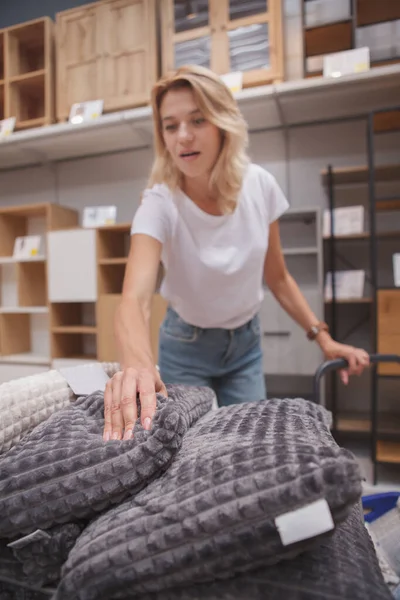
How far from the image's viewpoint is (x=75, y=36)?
2.97 metres

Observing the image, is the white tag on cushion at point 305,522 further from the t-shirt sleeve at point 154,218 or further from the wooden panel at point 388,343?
the wooden panel at point 388,343

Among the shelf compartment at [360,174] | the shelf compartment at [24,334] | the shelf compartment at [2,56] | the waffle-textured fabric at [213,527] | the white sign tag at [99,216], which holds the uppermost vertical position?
the shelf compartment at [2,56]

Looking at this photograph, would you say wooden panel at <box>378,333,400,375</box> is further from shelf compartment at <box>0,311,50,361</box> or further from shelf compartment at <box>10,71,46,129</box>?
shelf compartment at <box>10,71,46,129</box>

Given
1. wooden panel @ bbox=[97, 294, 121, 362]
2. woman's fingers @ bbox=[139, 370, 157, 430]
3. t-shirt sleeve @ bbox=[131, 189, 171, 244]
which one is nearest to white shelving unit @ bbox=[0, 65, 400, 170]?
wooden panel @ bbox=[97, 294, 121, 362]

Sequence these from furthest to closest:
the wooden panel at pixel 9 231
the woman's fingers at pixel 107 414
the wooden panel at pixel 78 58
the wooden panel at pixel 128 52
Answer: the wooden panel at pixel 9 231 → the wooden panel at pixel 78 58 → the wooden panel at pixel 128 52 → the woman's fingers at pixel 107 414

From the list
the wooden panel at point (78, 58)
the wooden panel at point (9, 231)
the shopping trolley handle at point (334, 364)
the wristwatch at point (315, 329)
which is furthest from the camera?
the wooden panel at point (9, 231)

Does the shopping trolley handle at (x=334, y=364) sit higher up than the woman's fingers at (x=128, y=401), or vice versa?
the woman's fingers at (x=128, y=401)

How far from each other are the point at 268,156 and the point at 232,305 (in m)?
2.18

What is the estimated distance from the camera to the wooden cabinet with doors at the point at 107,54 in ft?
9.18

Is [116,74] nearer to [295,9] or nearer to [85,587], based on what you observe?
[295,9]

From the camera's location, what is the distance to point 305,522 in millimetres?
357

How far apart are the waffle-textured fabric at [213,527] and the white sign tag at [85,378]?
32cm

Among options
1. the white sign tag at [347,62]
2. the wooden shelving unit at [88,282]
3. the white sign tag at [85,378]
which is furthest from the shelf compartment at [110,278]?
the white sign tag at [85,378]

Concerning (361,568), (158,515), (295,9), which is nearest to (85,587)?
(158,515)
